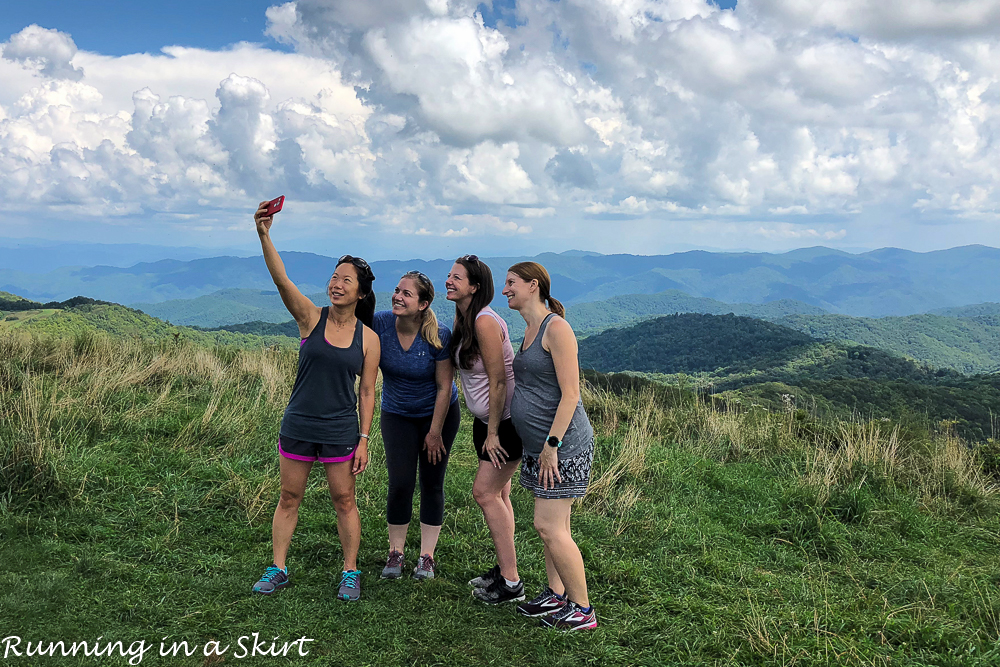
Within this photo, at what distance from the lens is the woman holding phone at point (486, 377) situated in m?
3.24

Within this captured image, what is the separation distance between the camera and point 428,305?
140 inches

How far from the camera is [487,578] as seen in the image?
378 cm

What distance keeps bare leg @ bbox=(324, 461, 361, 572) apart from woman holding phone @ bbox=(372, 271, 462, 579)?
0.27m

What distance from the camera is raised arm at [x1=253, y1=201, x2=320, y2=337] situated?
3.21 metres

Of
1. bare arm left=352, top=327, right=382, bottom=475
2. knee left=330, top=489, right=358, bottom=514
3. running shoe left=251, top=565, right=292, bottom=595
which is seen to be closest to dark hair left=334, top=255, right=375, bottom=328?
bare arm left=352, top=327, right=382, bottom=475

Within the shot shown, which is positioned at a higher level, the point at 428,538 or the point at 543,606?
the point at 428,538

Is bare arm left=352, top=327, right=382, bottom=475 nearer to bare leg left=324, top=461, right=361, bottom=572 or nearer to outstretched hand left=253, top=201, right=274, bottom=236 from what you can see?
bare leg left=324, top=461, right=361, bottom=572

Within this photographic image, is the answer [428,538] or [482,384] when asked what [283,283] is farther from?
[428,538]

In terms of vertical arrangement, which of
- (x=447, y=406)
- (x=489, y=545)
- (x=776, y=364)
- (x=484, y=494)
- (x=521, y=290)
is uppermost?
(x=521, y=290)

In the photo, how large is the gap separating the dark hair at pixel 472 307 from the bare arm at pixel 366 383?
496 millimetres

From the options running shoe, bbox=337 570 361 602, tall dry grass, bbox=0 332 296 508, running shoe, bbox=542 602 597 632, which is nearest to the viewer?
running shoe, bbox=542 602 597 632

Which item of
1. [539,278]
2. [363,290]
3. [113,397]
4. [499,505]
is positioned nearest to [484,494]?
[499,505]

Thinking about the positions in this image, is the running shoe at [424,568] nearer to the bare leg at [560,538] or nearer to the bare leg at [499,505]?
the bare leg at [499,505]

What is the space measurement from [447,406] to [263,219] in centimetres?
145
